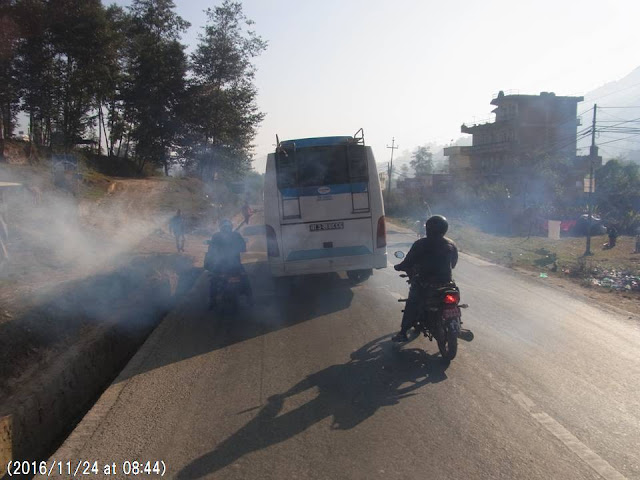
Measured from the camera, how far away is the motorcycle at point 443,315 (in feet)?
19.4

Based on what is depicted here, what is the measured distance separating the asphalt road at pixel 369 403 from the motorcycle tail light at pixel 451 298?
2.36 ft

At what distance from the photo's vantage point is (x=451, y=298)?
5980mm

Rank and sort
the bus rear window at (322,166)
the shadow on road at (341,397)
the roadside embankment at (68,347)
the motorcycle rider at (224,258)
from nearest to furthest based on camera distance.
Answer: the shadow on road at (341,397), the roadside embankment at (68,347), the motorcycle rider at (224,258), the bus rear window at (322,166)

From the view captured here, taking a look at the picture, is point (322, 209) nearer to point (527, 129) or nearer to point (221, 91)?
point (221, 91)

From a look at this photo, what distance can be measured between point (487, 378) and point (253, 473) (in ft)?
9.56

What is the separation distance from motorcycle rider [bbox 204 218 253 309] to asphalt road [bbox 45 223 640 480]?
880mm

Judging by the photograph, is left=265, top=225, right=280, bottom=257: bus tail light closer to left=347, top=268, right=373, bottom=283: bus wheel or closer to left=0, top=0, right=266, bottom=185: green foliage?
left=347, top=268, right=373, bottom=283: bus wheel

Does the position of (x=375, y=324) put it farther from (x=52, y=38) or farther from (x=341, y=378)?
(x=52, y=38)

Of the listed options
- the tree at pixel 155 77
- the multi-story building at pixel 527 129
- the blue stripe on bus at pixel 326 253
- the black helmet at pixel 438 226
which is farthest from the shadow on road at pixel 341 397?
the multi-story building at pixel 527 129

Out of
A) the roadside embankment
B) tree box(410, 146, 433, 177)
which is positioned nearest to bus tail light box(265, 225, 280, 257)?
the roadside embankment

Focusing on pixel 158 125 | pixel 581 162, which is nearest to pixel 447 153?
pixel 581 162

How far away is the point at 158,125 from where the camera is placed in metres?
34.1

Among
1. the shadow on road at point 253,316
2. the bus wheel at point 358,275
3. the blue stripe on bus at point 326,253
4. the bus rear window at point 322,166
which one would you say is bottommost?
the shadow on road at point 253,316

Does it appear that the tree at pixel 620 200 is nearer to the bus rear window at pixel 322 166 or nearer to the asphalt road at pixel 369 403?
the bus rear window at pixel 322 166
